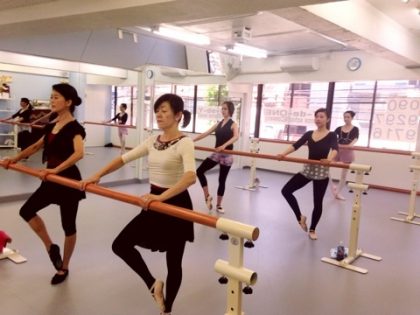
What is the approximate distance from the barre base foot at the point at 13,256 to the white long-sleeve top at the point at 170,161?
6.24 ft

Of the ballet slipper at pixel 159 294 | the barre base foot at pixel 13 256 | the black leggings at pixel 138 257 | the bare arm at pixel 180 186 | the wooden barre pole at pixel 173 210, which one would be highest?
the bare arm at pixel 180 186

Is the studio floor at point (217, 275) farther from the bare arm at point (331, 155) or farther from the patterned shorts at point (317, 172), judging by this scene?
the bare arm at point (331, 155)

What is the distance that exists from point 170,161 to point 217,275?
5.00 ft

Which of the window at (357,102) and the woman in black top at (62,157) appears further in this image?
the window at (357,102)

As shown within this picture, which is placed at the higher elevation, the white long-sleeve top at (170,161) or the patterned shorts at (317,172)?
the white long-sleeve top at (170,161)

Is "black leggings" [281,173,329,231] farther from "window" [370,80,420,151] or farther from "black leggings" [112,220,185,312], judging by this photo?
"window" [370,80,420,151]

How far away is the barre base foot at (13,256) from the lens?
10.8ft

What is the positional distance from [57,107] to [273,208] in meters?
3.97

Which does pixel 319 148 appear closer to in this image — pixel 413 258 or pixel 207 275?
pixel 413 258

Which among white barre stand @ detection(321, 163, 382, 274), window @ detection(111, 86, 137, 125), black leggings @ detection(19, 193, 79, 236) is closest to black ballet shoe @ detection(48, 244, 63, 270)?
black leggings @ detection(19, 193, 79, 236)

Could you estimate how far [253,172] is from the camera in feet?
24.1

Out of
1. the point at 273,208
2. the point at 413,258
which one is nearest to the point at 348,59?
the point at 273,208

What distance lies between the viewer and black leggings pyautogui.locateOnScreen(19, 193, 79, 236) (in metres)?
2.81

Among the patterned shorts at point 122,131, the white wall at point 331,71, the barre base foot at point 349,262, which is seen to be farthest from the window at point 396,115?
the patterned shorts at point 122,131
